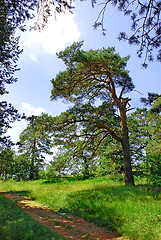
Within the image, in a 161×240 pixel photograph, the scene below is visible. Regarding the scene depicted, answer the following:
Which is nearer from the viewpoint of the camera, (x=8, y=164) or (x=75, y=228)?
(x=75, y=228)

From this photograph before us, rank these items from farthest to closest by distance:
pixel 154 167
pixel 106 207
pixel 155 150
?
pixel 154 167, pixel 155 150, pixel 106 207

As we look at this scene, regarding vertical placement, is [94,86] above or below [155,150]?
above

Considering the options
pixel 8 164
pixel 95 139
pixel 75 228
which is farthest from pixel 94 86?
pixel 8 164

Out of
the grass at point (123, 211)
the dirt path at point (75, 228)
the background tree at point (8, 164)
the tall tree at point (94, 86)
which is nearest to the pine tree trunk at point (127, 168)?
the tall tree at point (94, 86)

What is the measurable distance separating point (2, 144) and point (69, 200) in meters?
5.92

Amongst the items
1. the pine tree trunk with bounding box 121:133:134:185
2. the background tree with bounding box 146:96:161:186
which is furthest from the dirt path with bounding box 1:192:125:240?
the pine tree trunk with bounding box 121:133:134:185

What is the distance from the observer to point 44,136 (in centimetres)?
1209

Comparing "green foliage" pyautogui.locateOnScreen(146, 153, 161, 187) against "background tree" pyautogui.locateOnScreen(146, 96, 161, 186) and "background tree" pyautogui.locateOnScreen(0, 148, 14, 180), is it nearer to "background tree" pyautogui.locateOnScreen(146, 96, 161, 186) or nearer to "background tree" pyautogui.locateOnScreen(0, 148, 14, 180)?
"background tree" pyautogui.locateOnScreen(146, 96, 161, 186)

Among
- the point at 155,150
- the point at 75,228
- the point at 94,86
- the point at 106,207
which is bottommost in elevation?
the point at 75,228

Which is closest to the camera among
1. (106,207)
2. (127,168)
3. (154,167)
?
(106,207)

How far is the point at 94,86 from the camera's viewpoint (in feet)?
44.0

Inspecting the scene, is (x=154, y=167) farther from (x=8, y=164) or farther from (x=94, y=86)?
(x=8, y=164)

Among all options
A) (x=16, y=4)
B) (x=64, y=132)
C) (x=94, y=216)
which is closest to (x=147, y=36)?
(x=16, y=4)

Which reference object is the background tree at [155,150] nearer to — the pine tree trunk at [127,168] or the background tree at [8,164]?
the pine tree trunk at [127,168]
